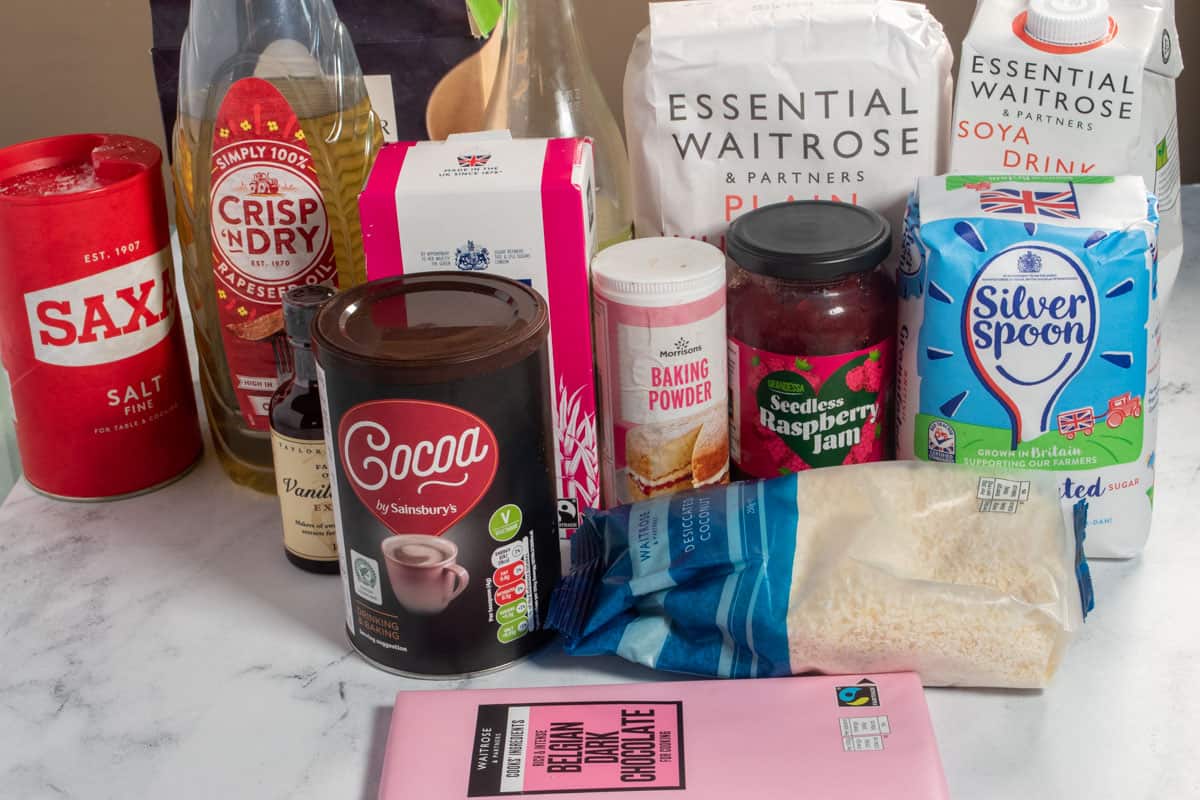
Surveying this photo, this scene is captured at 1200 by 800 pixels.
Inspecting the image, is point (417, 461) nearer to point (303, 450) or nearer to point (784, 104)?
point (303, 450)

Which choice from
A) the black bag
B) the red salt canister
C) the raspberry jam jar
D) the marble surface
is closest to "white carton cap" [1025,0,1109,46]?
the raspberry jam jar

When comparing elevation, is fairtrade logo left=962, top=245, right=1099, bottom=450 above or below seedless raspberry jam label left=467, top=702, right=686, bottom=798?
above

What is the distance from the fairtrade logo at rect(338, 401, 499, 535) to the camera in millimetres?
641

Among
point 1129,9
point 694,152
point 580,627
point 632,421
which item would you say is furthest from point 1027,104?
Result: point 580,627

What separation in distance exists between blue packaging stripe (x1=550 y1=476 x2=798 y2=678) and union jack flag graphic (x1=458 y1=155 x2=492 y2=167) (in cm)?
22

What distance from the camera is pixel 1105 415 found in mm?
748

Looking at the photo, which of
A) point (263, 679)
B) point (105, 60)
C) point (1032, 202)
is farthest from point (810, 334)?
point (105, 60)

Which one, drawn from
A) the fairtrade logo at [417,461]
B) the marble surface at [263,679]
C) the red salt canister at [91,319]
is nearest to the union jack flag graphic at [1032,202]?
the marble surface at [263,679]

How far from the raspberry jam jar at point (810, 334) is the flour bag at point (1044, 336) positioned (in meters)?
0.02

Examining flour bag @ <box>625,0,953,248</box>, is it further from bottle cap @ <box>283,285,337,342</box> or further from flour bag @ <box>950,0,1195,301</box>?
bottle cap @ <box>283,285,337,342</box>

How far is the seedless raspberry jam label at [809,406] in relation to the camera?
77 cm

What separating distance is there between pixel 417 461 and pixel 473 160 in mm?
206

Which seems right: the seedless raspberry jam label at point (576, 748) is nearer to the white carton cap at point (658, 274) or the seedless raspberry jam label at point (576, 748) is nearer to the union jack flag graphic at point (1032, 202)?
the white carton cap at point (658, 274)

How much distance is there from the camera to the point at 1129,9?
0.81 metres
